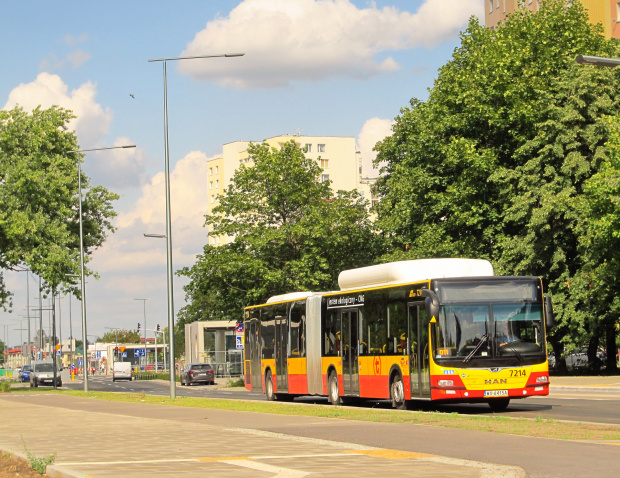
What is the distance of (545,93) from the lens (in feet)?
138

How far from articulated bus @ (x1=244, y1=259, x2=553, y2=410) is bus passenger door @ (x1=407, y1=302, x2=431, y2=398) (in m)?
0.02

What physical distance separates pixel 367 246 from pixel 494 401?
2930 cm

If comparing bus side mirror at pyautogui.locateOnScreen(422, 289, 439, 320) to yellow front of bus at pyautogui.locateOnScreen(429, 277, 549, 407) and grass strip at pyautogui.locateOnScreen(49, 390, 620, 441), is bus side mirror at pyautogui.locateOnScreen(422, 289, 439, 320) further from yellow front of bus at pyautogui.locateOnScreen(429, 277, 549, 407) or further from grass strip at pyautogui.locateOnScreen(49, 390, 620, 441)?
grass strip at pyautogui.locateOnScreen(49, 390, 620, 441)

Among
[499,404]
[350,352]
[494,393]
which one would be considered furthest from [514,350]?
[350,352]

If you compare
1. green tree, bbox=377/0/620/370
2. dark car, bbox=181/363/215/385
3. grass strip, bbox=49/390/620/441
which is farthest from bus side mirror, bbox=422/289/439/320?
dark car, bbox=181/363/215/385

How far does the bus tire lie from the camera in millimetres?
27781

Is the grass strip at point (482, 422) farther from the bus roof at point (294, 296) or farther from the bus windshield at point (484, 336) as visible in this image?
the bus roof at point (294, 296)

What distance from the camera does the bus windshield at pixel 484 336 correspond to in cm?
2172

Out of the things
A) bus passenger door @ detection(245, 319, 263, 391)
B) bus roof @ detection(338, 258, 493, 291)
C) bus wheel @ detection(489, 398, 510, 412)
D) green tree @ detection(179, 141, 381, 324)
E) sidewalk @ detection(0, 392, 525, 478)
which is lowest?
bus wheel @ detection(489, 398, 510, 412)

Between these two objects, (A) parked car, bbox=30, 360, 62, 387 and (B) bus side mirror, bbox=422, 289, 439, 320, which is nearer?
(B) bus side mirror, bbox=422, 289, 439, 320

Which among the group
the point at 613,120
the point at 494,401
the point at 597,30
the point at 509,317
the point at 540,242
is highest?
the point at 597,30

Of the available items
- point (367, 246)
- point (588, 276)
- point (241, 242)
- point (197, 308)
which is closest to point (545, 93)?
point (588, 276)

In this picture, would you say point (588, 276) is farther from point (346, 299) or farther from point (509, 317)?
point (509, 317)

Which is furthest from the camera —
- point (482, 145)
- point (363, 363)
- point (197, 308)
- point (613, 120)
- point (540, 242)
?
point (197, 308)
